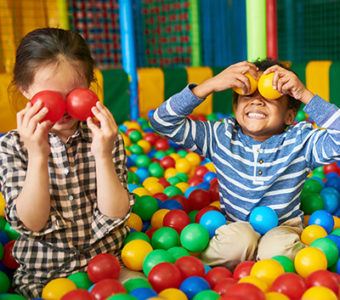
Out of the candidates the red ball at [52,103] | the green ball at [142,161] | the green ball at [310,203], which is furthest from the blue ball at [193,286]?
the green ball at [142,161]

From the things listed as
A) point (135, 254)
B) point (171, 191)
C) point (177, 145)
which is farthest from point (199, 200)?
point (177, 145)

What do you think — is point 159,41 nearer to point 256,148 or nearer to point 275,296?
point 256,148

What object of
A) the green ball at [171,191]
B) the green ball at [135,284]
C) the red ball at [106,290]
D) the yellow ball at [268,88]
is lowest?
the green ball at [171,191]

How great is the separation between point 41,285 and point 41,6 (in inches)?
151

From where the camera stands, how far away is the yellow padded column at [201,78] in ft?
10.1

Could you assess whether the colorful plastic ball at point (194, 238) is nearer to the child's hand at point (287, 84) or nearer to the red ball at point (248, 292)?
the red ball at point (248, 292)

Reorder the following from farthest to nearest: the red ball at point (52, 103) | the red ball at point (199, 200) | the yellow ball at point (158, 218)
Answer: the red ball at point (199, 200)
the yellow ball at point (158, 218)
the red ball at point (52, 103)

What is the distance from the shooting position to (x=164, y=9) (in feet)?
14.1

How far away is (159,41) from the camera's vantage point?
4.40 meters

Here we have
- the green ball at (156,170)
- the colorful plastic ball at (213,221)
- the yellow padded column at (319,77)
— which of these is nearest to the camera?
the colorful plastic ball at (213,221)

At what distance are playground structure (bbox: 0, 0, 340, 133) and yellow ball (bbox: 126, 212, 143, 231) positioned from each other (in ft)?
4.61

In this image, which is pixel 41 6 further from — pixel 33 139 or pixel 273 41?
pixel 33 139

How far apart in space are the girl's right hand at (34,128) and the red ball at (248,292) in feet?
1.54

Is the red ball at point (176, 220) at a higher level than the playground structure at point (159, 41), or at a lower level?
lower
